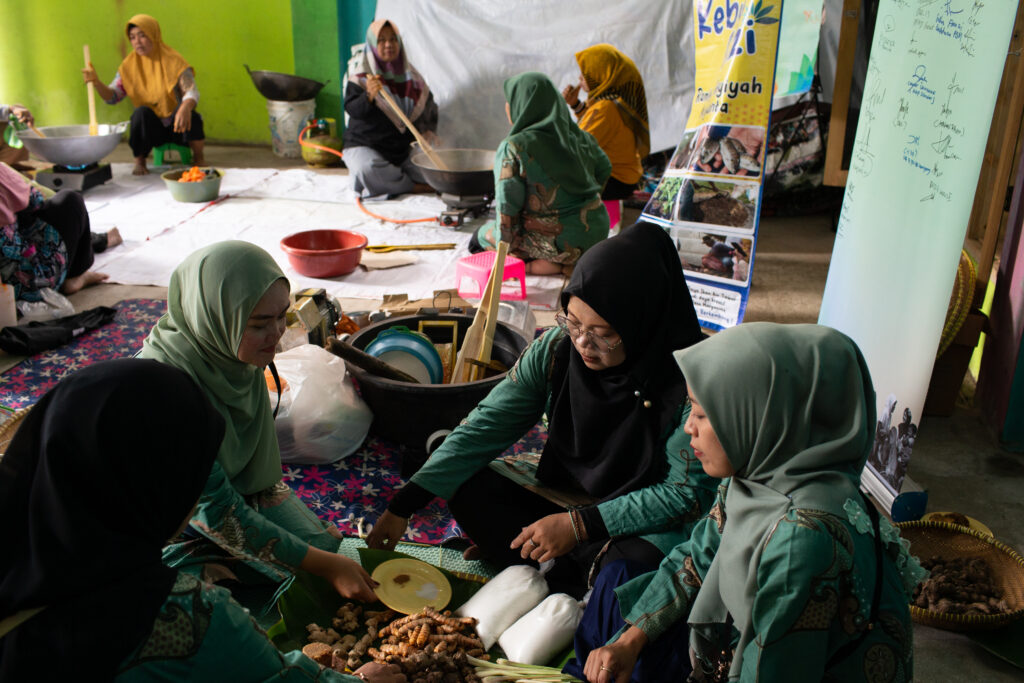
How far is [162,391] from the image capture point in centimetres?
109

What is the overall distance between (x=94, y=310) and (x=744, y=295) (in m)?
2.91

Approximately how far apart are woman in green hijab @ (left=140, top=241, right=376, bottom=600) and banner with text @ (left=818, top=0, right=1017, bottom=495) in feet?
5.53

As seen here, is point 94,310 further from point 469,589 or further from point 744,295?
point 744,295

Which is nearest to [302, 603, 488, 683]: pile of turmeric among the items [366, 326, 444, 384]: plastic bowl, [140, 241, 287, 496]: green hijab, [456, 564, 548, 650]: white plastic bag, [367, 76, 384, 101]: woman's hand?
[456, 564, 548, 650]: white plastic bag

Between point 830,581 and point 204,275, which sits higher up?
point 204,275

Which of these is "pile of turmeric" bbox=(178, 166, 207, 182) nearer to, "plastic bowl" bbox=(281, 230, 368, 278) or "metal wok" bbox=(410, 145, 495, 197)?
"metal wok" bbox=(410, 145, 495, 197)

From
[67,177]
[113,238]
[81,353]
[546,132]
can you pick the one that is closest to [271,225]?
[113,238]

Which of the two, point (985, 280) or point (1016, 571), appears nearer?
point (1016, 571)

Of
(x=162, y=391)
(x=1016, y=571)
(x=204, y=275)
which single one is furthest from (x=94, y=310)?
(x=1016, y=571)

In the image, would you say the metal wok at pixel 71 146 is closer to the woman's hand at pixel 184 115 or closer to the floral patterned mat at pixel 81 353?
the woman's hand at pixel 184 115

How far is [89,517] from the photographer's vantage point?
98 cm

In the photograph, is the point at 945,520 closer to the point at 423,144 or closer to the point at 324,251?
the point at 324,251

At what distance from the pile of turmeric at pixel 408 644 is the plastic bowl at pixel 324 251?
8.22ft

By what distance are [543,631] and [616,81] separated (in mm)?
3493
